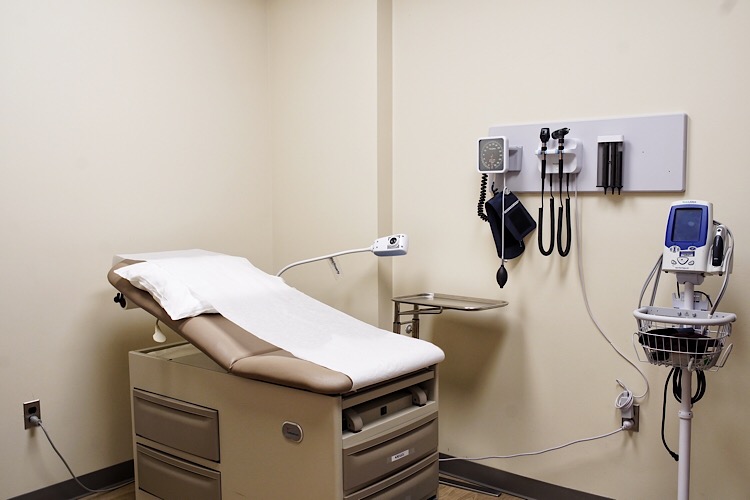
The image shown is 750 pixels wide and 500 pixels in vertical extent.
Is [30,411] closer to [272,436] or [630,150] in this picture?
[272,436]

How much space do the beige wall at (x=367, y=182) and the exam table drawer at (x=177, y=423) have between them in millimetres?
433

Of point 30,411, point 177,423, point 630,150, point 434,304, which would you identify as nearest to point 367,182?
point 434,304

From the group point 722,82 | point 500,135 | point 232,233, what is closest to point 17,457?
point 232,233

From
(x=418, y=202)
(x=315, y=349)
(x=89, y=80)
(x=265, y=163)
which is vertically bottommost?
(x=315, y=349)

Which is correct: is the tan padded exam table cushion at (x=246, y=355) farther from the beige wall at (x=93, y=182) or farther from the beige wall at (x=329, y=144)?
the beige wall at (x=329, y=144)

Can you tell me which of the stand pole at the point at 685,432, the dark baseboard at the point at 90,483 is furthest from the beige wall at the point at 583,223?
the dark baseboard at the point at 90,483

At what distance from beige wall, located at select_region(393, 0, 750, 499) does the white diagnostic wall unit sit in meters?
0.04

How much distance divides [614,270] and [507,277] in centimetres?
42

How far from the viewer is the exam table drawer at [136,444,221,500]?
209 centimetres

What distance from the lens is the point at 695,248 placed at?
1.84 meters

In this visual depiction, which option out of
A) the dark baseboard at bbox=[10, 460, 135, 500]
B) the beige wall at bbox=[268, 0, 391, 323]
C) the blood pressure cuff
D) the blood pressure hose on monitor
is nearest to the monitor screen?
the blood pressure hose on monitor

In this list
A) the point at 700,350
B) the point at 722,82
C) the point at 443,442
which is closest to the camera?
the point at 700,350

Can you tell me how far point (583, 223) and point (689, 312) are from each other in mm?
628

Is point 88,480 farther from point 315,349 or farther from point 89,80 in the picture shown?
point 89,80
